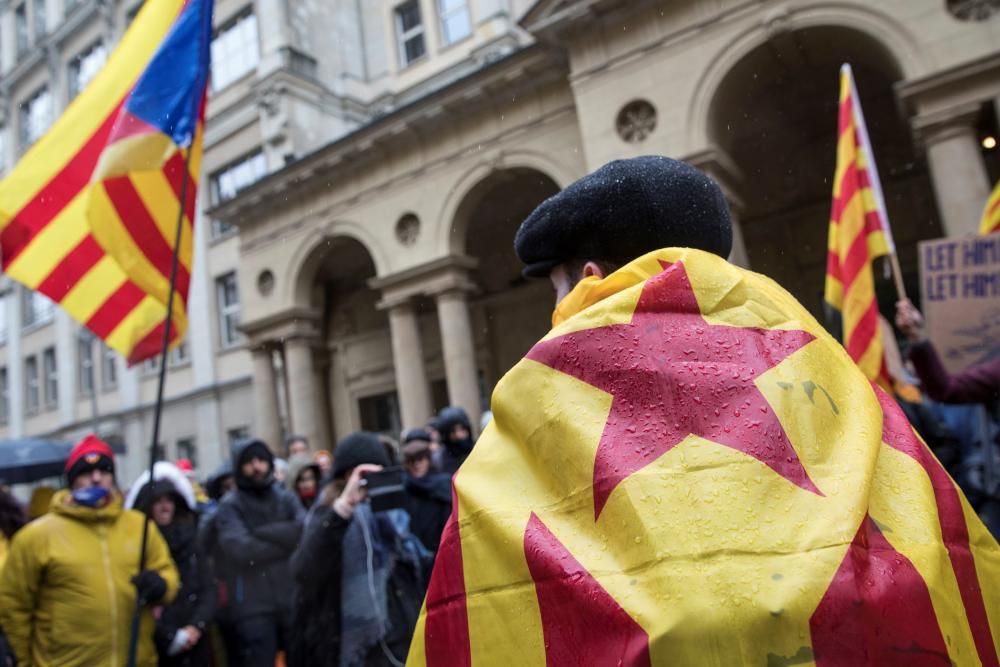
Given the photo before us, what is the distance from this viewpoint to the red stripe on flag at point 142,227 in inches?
154

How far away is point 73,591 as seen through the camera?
155 inches

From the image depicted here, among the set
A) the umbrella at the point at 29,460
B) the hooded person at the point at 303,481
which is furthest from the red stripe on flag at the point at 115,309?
the umbrella at the point at 29,460

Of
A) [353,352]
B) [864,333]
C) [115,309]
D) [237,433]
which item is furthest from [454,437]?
[237,433]

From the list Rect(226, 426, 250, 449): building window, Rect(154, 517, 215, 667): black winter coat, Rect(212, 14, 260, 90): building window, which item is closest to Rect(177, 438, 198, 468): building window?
Rect(226, 426, 250, 449): building window

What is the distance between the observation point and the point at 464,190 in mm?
13734

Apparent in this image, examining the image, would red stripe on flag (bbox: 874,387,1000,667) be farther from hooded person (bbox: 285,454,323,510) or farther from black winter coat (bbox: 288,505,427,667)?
hooded person (bbox: 285,454,323,510)

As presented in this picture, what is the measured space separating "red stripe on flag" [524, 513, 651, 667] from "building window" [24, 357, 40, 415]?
3561 centimetres

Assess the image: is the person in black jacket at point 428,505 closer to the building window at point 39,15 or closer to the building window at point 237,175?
the building window at point 237,175

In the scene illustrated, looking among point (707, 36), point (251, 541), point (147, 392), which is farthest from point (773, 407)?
point (147, 392)

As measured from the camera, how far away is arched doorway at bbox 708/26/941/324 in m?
10.8

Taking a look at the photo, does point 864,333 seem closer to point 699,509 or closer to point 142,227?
point 142,227

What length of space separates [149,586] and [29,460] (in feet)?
35.1

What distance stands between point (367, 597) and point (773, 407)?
2982 millimetres

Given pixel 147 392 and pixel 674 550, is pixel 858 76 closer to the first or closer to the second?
pixel 674 550
